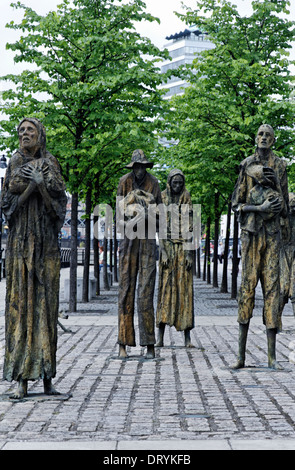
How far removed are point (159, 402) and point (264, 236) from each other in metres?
2.92

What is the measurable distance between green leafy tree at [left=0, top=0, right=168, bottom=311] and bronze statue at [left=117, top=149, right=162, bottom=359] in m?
7.22

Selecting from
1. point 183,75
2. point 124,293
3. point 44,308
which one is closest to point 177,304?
point 124,293

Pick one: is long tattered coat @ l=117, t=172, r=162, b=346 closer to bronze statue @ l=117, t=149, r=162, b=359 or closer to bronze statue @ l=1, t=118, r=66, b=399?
bronze statue @ l=117, t=149, r=162, b=359

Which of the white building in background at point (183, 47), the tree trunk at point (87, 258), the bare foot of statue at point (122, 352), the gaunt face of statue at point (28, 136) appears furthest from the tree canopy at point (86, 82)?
the white building in background at point (183, 47)

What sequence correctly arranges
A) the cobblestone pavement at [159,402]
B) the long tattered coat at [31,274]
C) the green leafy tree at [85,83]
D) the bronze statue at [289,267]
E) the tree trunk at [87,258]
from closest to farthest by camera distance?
the cobblestone pavement at [159,402], the long tattered coat at [31,274], the bronze statue at [289,267], the green leafy tree at [85,83], the tree trunk at [87,258]

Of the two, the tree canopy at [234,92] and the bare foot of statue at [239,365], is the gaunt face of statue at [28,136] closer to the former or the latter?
the bare foot of statue at [239,365]

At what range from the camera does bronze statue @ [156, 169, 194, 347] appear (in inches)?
494

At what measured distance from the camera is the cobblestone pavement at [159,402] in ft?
19.1

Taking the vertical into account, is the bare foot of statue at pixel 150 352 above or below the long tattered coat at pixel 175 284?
below

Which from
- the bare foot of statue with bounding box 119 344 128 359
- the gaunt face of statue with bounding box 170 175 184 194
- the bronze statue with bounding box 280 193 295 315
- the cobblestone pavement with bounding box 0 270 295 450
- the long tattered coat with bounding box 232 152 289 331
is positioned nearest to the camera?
the cobblestone pavement with bounding box 0 270 295 450

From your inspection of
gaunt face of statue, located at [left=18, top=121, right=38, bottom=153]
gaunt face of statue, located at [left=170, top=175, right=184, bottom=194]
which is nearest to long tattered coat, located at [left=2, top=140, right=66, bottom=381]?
gaunt face of statue, located at [left=18, top=121, right=38, bottom=153]

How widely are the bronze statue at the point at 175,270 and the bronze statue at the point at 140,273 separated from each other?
66.0 inches

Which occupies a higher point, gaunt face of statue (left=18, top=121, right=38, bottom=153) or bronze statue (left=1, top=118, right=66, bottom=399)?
gaunt face of statue (left=18, top=121, right=38, bottom=153)

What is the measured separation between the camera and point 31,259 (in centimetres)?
761
